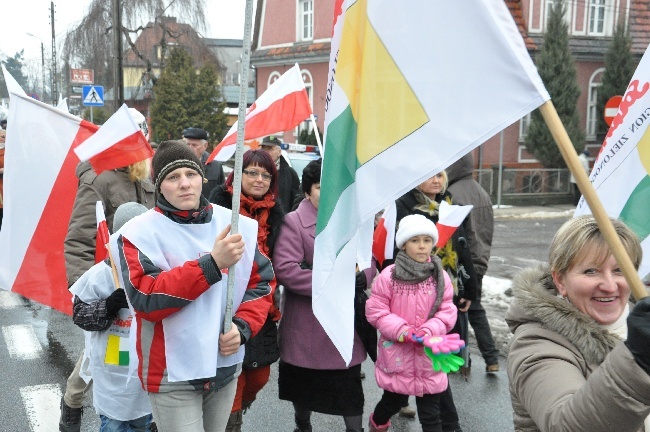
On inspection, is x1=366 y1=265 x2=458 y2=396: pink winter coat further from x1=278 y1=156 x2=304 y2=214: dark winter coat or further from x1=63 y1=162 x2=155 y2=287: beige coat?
x1=278 y1=156 x2=304 y2=214: dark winter coat

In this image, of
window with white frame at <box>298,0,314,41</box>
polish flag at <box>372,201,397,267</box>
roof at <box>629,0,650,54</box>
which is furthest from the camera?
window with white frame at <box>298,0,314,41</box>

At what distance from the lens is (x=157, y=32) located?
1261 inches

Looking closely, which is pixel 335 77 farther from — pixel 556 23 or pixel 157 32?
pixel 157 32

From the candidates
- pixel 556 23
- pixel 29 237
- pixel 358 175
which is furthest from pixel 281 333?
pixel 556 23

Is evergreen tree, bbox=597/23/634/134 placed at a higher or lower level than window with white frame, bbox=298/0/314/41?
lower

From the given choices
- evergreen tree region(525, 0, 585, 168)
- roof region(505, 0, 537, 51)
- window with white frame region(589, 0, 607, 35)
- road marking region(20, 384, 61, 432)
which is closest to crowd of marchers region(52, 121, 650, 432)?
road marking region(20, 384, 61, 432)

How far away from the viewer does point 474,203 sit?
586cm

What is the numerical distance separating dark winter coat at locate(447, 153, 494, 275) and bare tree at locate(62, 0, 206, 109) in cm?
2679

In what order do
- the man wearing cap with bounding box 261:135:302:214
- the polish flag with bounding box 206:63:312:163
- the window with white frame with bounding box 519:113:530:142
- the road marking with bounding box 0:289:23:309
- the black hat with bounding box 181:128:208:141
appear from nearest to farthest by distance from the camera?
1. the polish flag with bounding box 206:63:312:163
2. the man wearing cap with bounding box 261:135:302:214
3. the black hat with bounding box 181:128:208:141
4. the road marking with bounding box 0:289:23:309
5. the window with white frame with bounding box 519:113:530:142

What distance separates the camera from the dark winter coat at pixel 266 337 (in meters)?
4.11

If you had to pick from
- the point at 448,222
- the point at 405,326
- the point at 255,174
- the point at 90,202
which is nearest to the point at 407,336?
the point at 405,326

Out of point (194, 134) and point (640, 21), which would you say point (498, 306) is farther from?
point (640, 21)

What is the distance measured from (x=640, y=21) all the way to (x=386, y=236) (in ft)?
76.6

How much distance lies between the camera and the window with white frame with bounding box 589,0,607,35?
2484 centimetres
